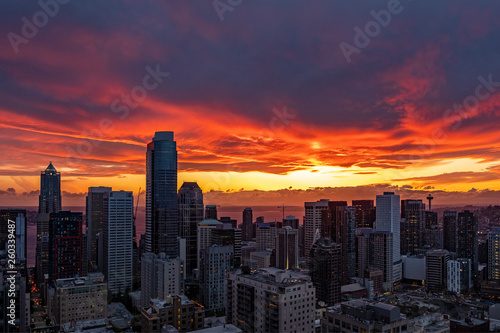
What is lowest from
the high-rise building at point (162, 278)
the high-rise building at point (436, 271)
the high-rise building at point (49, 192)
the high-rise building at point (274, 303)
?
the high-rise building at point (436, 271)

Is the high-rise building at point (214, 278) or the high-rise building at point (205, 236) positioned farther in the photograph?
the high-rise building at point (205, 236)

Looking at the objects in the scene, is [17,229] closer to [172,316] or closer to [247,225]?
[172,316]

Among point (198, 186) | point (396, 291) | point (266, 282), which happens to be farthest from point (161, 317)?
point (198, 186)

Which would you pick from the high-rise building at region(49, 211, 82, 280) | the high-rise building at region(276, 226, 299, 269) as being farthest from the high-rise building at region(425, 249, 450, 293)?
the high-rise building at region(49, 211, 82, 280)

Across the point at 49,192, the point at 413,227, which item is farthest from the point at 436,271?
the point at 49,192

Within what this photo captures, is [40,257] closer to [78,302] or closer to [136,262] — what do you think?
[136,262]

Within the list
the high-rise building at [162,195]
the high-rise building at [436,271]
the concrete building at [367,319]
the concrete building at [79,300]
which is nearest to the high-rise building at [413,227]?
the high-rise building at [436,271]

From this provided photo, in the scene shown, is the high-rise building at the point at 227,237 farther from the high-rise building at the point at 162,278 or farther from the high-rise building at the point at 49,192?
the high-rise building at the point at 49,192
